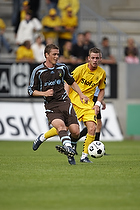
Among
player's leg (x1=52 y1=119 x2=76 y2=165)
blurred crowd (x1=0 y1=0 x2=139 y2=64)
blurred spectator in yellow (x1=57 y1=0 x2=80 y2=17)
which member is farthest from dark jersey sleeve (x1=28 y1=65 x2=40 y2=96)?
blurred spectator in yellow (x1=57 y1=0 x2=80 y2=17)

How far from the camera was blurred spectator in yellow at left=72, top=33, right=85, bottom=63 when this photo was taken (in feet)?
61.9

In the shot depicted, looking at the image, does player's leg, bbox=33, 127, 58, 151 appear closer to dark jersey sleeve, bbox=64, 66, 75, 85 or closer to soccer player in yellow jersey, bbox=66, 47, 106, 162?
soccer player in yellow jersey, bbox=66, 47, 106, 162

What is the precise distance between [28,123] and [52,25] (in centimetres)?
405

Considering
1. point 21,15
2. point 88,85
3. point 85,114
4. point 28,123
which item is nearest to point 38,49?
point 21,15

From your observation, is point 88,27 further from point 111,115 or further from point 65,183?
point 65,183

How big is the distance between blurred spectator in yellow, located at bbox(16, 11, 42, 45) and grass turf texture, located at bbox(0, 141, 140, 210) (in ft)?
35.7

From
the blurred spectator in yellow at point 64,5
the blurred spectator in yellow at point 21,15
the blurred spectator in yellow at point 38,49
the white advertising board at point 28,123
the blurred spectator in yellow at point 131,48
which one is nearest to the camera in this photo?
the white advertising board at point 28,123

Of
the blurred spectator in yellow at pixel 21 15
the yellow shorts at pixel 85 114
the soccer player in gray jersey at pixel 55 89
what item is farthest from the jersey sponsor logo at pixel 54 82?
the blurred spectator in yellow at pixel 21 15

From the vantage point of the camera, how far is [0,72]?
18.8 m

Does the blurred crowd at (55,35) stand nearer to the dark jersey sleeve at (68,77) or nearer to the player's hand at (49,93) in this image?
the dark jersey sleeve at (68,77)

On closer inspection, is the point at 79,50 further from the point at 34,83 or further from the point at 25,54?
the point at 34,83

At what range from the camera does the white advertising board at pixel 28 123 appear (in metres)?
17.9

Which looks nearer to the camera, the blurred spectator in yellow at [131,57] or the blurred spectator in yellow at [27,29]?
the blurred spectator in yellow at [27,29]

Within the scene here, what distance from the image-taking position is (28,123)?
18.2m
